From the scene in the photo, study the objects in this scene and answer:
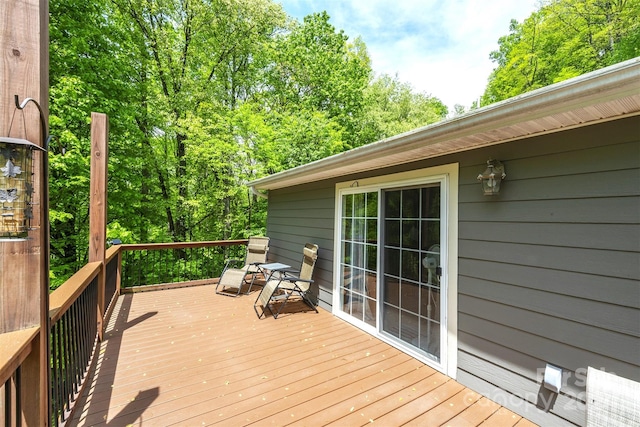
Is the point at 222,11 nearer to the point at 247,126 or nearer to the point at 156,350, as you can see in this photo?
the point at 247,126

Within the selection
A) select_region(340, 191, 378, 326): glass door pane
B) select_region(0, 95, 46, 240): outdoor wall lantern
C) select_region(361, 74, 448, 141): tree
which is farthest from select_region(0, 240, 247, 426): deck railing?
select_region(361, 74, 448, 141): tree

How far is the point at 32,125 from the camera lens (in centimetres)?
111

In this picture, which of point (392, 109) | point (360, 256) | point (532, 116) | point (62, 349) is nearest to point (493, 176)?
point (532, 116)

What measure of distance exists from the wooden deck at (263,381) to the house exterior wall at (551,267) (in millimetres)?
357

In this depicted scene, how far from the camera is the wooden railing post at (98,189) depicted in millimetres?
2949

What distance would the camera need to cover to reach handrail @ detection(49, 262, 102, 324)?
162 centimetres

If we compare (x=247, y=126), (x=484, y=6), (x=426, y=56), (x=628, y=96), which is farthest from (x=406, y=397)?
(x=426, y=56)

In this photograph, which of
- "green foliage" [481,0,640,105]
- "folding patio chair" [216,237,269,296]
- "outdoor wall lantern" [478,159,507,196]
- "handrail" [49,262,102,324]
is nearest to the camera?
"handrail" [49,262,102,324]

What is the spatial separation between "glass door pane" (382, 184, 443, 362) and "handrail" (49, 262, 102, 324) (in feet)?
9.59

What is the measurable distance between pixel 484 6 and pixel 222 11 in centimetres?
882

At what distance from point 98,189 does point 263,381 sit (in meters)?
2.62

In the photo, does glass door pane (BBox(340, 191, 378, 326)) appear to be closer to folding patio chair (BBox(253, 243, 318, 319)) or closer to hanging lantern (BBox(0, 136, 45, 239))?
folding patio chair (BBox(253, 243, 318, 319))

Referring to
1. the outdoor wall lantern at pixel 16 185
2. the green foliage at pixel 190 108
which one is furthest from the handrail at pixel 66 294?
the green foliage at pixel 190 108

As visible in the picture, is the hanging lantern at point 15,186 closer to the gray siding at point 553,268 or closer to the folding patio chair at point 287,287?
the gray siding at point 553,268
